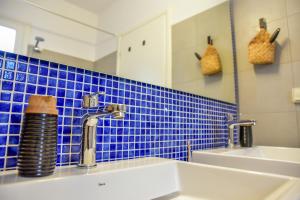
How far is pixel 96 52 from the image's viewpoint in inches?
30.7

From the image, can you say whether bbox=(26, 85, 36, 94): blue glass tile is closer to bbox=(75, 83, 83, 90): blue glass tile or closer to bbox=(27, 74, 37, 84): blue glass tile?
bbox=(27, 74, 37, 84): blue glass tile

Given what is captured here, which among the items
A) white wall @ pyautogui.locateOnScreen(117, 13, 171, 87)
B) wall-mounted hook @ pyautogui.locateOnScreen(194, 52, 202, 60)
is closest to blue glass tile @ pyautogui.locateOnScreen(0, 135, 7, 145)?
white wall @ pyautogui.locateOnScreen(117, 13, 171, 87)

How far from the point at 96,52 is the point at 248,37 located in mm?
1115

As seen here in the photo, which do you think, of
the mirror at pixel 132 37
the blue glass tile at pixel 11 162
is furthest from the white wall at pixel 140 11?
the blue glass tile at pixel 11 162

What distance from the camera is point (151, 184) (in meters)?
0.64

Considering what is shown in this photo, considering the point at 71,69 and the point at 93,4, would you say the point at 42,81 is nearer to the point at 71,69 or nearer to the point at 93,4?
the point at 71,69

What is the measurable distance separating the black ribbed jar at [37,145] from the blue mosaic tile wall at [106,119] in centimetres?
8

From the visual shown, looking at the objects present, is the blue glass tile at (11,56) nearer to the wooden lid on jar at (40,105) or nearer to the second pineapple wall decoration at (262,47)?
the wooden lid on jar at (40,105)

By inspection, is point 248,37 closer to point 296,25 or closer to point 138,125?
point 296,25

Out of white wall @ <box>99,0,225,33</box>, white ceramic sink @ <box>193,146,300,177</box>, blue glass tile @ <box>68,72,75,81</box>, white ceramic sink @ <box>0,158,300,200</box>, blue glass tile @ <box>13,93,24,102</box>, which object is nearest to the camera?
white ceramic sink @ <box>0,158,300,200</box>

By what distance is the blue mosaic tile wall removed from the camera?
529mm

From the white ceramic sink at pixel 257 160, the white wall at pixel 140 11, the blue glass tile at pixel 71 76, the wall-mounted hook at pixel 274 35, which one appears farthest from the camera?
the wall-mounted hook at pixel 274 35

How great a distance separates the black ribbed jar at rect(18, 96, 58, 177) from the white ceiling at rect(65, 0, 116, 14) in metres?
0.45

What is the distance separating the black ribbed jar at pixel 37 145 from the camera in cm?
45
